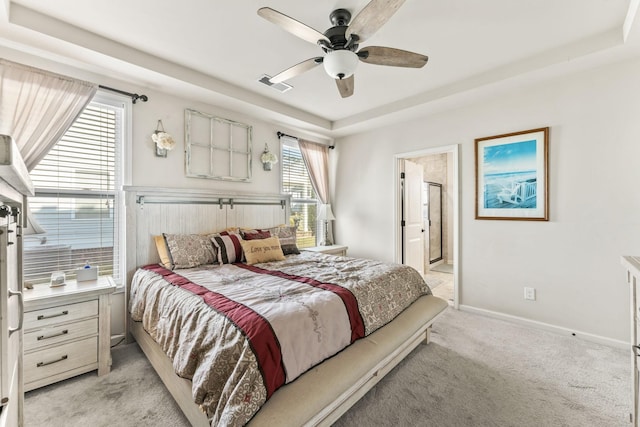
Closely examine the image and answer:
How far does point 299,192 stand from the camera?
457 cm

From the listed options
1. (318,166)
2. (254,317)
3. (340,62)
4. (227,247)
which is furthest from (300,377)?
(318,166)

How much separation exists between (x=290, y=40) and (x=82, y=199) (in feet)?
7.81

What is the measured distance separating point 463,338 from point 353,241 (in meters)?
2.31

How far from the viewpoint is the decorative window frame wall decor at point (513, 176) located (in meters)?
2.86

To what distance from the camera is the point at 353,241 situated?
185 inches

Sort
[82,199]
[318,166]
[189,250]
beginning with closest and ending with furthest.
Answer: [82,199] → [189,250] → [318,166]

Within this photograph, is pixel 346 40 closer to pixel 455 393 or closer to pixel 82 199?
pixel 455 393

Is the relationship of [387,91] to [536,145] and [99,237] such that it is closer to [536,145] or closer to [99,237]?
[536,145]

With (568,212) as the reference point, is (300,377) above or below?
below

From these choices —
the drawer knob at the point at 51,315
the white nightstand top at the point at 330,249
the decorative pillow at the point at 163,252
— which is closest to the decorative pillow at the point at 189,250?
the decorative pillow at the point at 163,252

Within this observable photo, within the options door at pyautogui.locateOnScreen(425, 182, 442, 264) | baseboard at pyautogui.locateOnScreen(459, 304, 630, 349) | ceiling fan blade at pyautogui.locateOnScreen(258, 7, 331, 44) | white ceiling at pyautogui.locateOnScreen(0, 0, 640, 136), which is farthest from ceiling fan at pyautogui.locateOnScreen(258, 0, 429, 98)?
door at pyautogui.locateOnScreen(425, 182, 442, 264)

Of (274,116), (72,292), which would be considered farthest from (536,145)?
(72,292)

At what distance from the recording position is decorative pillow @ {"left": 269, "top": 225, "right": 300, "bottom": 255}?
129 inches

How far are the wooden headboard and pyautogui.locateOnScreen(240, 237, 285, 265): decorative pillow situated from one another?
0.68 meters
